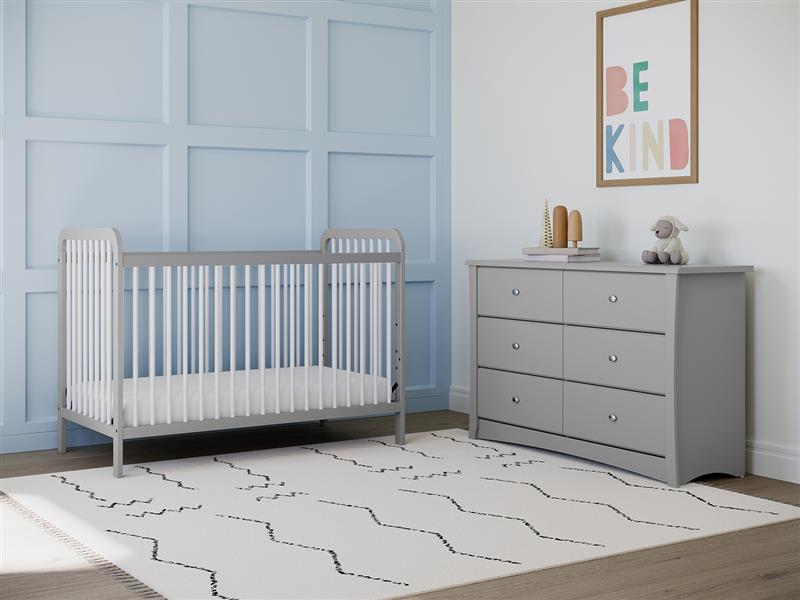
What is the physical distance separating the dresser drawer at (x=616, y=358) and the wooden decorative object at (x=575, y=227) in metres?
0.36

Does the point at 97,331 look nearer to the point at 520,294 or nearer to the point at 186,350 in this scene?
the point at 186,350

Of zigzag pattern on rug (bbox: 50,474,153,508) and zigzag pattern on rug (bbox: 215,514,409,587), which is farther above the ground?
Answer: zigzag pattern on rug (bbox: 50,474,153,508)

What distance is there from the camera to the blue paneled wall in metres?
3.74

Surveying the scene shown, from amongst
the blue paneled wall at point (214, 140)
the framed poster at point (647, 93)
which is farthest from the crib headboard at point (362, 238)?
the framed poster at point (647, 93)

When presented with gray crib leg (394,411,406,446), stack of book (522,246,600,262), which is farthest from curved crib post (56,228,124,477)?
stack of book (522,246,600,262)

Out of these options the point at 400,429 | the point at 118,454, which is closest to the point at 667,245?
the point at 400,429

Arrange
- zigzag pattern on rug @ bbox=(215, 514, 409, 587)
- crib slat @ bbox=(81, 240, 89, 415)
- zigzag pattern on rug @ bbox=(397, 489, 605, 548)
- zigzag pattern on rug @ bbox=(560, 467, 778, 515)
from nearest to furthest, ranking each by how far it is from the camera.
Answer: zigzag pattern on rug @ bbox=(215, 514, 409, 587) < zigzag pattern on rug @ bbox=(397, 489, 605, 548) < zigzag pattern on rug @ bbox=(560, 467, 778, 515) < crib slat @ bbox=(81, 240, 89, 415)

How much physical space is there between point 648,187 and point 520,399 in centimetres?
89

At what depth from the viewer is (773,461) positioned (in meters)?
3.35

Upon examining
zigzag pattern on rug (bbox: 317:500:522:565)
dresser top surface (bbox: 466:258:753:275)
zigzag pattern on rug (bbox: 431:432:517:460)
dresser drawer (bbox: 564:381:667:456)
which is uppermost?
dresser top surface (bbox: 466:258:753:275)

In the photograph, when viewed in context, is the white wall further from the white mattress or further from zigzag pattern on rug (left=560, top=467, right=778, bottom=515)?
the white mattress

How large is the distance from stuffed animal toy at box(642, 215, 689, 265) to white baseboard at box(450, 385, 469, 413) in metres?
1.41

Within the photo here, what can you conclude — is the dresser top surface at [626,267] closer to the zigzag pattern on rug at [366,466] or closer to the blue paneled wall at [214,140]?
the zigzag pattern on rug at [366,466]

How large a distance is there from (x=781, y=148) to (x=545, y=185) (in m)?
1.10
